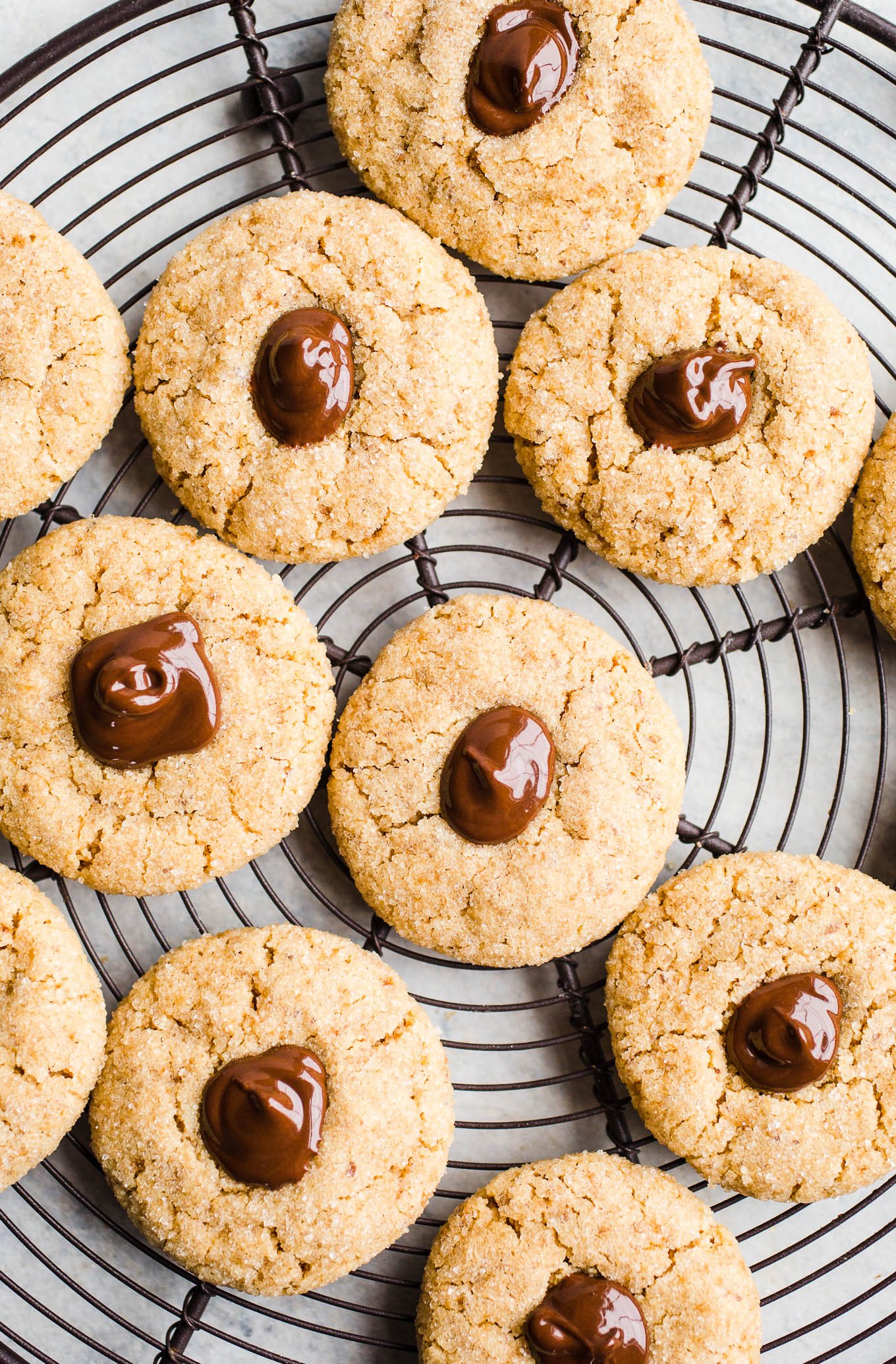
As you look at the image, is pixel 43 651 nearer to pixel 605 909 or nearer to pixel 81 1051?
pixel 81 1051

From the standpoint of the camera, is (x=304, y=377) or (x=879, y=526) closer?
(x=304, y=377)

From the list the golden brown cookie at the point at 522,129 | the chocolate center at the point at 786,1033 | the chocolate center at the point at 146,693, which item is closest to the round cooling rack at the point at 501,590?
the golden brown cookie at the point at 522,129

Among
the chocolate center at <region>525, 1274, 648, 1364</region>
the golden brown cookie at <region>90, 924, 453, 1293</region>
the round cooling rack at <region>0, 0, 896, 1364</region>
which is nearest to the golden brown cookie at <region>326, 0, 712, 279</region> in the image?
the round cooling rack at <region>0, 0, 896, 1364</region>

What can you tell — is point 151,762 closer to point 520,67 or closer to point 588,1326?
point 588,1326

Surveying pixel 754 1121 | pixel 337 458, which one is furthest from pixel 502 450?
pixel 754 1121

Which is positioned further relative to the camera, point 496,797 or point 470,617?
point 470,617

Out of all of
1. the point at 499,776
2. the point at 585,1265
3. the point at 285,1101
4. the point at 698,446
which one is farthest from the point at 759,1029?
the point at 698,446

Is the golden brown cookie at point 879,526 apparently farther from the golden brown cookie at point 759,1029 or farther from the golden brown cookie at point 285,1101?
the golden brown cookie at point 285,1101
